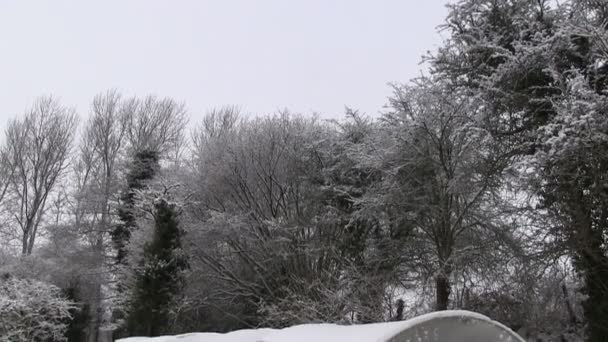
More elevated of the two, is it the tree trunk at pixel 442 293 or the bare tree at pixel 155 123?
the bare tree at pixel 155 123

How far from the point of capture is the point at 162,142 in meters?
28.1

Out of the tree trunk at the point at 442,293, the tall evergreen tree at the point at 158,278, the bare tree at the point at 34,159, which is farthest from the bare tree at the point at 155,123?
the tree trunk at the point at 442,293

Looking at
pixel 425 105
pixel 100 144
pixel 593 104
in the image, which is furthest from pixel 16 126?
pixel 593 104

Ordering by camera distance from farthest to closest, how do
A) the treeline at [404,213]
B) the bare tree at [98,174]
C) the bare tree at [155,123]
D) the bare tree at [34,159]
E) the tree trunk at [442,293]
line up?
1. the bare tree at [155,123]
2. the bare tree at [34,159]
3. the bare tree at [98,174]
4. the tree trunk at [442,293]
5. the treeline at [404,213]

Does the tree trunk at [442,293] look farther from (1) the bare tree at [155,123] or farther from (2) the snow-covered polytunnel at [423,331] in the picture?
(1) the bare tree at [155,123]

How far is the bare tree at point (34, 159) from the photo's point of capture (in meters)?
25.6

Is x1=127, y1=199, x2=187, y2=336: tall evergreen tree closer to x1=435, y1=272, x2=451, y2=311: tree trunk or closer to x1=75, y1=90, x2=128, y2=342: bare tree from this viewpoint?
x1=435, y1=272, x2=451, y2=311: tree trunk

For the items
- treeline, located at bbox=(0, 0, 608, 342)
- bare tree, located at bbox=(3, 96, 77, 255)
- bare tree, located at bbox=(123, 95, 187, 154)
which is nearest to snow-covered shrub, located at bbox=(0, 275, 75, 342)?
treeline, located at bbox=(0, 0, 608, 342)

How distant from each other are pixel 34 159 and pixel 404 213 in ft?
65.8

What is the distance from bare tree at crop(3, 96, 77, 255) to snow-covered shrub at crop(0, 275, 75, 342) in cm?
818

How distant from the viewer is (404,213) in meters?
13.4

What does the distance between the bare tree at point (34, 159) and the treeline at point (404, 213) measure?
422 cm

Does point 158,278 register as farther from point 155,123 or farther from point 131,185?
point 155,123

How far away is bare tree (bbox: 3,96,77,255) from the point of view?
2556 cm
